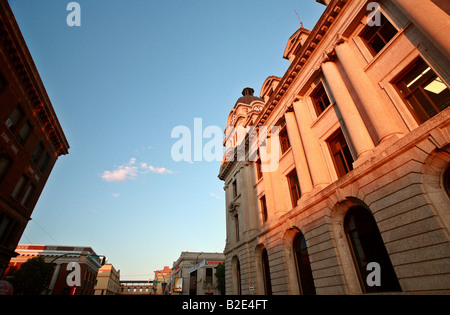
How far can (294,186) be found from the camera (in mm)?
17094

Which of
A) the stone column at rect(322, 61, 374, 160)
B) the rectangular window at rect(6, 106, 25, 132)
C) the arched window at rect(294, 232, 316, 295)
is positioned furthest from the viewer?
the rectangular window at rect(6, 106, 25, 132)

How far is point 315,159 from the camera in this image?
543 inches

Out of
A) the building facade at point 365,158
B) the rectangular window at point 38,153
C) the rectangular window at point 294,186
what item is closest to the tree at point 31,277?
the rectangular window at point 38,153

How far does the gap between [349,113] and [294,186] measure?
7.14m

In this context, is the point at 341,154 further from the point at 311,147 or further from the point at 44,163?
the point at 44,163

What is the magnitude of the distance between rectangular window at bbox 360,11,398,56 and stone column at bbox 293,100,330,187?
5.24 meters

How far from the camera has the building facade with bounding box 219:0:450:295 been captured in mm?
7891

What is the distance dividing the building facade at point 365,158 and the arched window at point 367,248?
5 centimetres

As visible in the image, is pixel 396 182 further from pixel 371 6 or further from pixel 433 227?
pixel 371 6

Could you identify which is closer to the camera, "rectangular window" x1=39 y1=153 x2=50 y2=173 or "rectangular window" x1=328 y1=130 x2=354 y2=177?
"rectangular window" x1=328 y1=130 x2=354 y2=177

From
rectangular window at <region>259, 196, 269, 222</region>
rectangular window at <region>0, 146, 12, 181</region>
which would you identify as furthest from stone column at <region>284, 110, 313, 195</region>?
rectangular window at <region>0, 146, 12, 181</region>

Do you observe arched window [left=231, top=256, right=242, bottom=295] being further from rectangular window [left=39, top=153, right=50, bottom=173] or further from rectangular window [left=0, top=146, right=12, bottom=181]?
rectangular window [left=39, top=153, right=50, bottom=173]

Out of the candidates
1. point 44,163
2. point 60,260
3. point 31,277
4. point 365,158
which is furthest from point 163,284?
point 365,158

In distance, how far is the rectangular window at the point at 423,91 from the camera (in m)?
8.66
